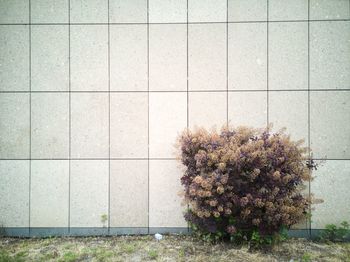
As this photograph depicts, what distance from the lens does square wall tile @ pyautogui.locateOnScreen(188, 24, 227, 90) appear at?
508 centimetres

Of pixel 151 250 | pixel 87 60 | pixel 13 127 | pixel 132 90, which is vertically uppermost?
pixel 87 60

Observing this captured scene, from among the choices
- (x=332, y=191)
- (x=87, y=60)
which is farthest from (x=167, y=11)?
(x=332, y=191)

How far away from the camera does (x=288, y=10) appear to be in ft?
16.6

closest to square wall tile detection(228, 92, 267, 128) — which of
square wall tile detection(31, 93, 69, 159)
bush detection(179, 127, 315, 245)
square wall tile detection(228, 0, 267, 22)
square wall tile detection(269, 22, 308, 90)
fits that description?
square wall tile detection(269, 22, 308, 90)

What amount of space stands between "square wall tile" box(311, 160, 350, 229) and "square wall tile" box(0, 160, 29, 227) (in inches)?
188

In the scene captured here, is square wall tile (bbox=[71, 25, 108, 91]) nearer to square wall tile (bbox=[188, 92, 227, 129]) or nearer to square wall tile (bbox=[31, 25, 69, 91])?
square wall tile (bbox=[31, 25, 69, 91])

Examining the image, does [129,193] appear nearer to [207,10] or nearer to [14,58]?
[14,58]

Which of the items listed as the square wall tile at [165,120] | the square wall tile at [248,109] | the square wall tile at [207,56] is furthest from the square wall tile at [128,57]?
the square wall tile at [248,109]

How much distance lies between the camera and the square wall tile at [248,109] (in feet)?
16.6

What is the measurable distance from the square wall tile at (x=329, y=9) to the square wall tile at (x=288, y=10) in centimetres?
14

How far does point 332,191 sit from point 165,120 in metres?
2.97

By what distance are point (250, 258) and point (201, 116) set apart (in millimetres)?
2254

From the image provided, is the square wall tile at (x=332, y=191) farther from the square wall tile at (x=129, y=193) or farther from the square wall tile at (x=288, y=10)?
the square wall tile at (x=129, y=193)

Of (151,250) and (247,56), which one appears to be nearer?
(151,250)
